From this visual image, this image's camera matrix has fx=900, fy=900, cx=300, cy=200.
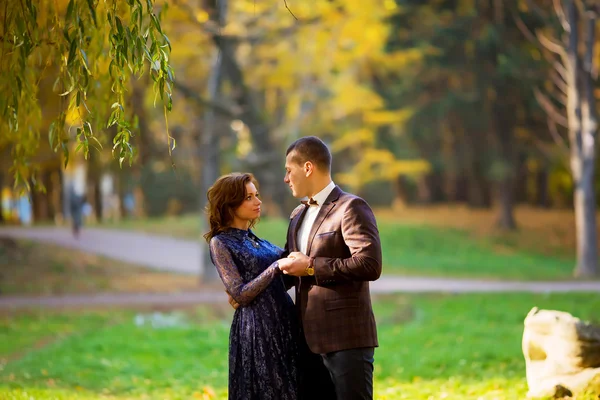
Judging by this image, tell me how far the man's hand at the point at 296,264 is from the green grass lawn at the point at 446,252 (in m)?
18.6

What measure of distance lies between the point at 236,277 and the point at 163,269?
19.4 metres

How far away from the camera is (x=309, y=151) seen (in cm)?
513

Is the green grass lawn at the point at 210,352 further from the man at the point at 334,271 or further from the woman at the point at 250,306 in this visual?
the man at the point at 334,271

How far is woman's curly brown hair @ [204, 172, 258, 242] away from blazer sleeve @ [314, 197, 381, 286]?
0.72 m

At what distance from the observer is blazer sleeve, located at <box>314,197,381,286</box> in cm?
484

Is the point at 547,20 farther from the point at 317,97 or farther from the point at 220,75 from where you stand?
the point at 317,97

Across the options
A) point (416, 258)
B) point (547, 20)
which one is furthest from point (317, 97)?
point (547, 20)

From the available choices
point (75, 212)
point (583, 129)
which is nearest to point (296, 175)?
point (583, 129)

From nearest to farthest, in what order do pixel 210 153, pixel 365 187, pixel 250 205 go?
Answer: pixel 250 205
pixel 210 153
pixel 365 187

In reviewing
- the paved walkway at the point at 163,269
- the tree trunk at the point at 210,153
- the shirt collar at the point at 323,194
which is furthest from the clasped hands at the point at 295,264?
the tree trunk at the point at 210,153

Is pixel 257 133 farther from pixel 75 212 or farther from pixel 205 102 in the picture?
pixel 75 212

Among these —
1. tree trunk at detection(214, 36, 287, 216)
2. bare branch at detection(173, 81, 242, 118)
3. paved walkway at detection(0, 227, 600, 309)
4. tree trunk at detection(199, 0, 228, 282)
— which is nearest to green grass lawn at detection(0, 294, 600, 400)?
paved walkway at detection(0, 227, 600, 309)

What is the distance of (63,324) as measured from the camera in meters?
15.1

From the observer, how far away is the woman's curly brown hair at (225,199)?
17.7ft
